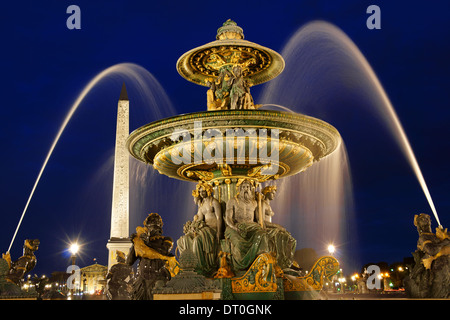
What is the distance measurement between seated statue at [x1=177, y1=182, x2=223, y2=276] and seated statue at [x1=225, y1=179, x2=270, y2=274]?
424mm

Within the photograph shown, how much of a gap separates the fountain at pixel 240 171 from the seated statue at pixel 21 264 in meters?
3.54

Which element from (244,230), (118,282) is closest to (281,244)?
(244,230)

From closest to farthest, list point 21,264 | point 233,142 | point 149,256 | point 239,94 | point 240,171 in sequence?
1. point 149,256
2. point 233,142
3. point 240,171
4. point 21,264
5. point 239,94

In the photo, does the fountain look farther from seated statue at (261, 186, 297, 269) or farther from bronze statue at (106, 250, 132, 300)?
bronze statue at (106, 250, 132, 300)

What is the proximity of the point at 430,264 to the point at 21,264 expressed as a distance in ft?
30.6

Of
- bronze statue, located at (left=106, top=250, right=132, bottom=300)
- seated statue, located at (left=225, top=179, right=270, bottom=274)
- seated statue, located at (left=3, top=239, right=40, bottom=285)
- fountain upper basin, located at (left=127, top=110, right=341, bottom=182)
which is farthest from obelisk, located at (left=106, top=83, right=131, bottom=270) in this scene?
seated statue, located at (left=225, top=179, right=270, bottom=274)

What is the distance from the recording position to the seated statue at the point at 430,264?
9.97m

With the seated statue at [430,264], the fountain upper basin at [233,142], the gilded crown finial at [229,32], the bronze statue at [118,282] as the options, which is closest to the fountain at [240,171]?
the fountain upper basin at [233,142]

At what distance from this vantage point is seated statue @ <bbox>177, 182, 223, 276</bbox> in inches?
390

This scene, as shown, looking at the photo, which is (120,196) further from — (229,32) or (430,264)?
(430,264)

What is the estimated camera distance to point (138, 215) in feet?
126

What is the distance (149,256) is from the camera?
8531mm
